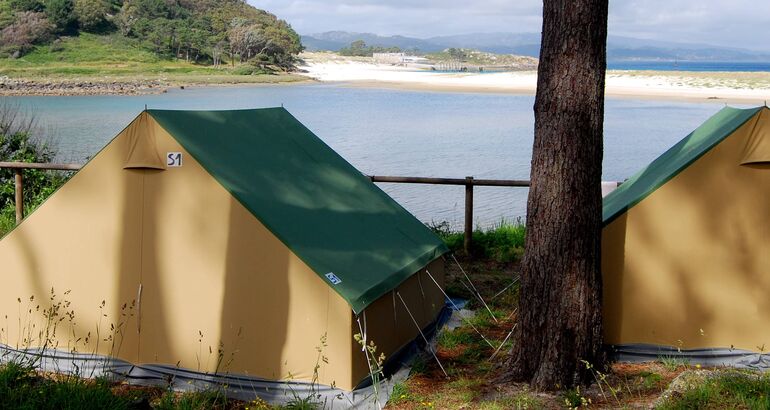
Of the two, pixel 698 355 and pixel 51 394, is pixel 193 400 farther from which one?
pixel 698 355

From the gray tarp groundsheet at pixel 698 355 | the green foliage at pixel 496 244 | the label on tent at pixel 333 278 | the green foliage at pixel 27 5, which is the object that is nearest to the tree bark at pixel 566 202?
the gray tarp groundsheet at pixel 698 355

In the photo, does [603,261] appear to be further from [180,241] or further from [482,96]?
[482,96]

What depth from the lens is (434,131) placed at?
105ft

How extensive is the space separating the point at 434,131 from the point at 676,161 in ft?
Answer: 84.0

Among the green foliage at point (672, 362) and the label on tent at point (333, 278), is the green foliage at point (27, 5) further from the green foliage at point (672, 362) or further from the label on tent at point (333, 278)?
the green foliage at point (672, 362)

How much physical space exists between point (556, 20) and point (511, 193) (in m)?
12.4

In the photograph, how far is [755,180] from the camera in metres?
5.99

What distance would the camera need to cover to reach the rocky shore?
185ft

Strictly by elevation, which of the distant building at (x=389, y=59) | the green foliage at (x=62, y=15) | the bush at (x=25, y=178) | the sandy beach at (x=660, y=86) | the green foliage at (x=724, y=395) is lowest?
the green foliage at (x=724, y=395)

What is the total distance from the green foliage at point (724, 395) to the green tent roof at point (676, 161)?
148 centimetres

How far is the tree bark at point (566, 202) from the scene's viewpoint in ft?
17.3

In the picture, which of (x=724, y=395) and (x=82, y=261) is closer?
(x=724, y=395)

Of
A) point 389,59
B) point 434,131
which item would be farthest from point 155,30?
point 434,131

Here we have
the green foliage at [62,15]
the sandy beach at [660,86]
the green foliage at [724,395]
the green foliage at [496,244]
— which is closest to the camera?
the green foliage at [724,395]
